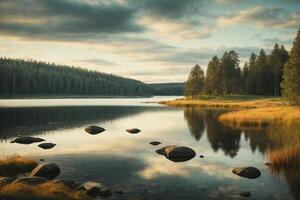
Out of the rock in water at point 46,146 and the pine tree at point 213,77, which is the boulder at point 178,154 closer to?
the rock in water at point 46,146

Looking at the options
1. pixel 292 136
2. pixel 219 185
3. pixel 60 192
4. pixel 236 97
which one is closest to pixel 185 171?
pixel 219 185

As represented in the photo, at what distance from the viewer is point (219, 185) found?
22.0 meters

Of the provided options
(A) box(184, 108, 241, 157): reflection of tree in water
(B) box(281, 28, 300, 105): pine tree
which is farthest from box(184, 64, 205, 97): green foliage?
(A) box(184, 108, 241, 157): reflection of tree in water

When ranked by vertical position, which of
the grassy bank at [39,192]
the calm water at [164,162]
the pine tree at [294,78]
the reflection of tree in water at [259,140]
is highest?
the pine tree at [294,78]

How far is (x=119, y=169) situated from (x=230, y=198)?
392 inches

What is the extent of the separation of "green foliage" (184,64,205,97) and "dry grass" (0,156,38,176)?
377 feet

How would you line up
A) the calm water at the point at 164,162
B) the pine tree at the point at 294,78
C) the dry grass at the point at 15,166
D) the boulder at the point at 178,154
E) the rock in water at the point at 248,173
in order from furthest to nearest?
the pine tree at the point at 294,78
the boulder at the point at 178,154
the dry grass at the point at 15,166
the rock in water at the point at 248,173
the calm water at the point at 164,162

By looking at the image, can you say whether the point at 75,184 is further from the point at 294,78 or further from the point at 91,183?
the point at 294,78

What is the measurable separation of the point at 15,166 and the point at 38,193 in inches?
348

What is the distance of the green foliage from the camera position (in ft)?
453

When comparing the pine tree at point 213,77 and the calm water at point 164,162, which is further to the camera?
the pine tree at point 213,77

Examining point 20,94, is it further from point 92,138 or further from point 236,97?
point 92,138

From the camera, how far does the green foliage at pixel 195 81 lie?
13800cm

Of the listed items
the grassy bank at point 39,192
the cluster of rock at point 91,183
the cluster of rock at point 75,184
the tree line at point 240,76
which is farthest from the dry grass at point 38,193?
the tree line at point 240,76
